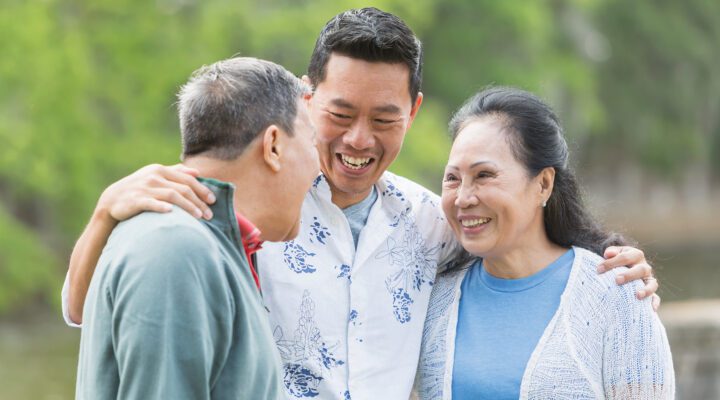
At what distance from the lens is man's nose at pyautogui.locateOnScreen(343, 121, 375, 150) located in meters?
2.95

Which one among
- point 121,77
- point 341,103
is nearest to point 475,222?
point 341,103

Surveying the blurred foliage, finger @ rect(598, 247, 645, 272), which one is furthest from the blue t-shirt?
the blurred foliage

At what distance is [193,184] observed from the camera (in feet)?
6.66

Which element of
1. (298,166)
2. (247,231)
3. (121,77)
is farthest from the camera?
(121,77)

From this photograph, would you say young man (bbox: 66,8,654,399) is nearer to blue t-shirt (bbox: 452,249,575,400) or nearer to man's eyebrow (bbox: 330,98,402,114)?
man's eyebrow (bbox: 330,98,402,114)

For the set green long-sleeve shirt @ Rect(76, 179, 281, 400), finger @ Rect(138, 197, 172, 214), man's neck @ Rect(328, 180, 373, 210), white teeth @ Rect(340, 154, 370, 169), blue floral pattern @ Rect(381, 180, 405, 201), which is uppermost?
white teeth @ Rect(340, 154, 370, 169)

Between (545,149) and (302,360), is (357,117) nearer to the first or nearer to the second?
(545,149)

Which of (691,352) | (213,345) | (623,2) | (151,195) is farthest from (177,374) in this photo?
(623,2)

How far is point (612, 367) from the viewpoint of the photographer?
280 centimetres

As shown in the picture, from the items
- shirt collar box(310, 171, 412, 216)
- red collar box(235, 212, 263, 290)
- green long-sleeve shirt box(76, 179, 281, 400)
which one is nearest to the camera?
green long-sleeve shirt box(76, 179, 281, 400)

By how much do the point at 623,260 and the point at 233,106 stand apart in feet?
4.28

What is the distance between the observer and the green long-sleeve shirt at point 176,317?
185 centimetres

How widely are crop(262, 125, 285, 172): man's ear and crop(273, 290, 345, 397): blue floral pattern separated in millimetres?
743

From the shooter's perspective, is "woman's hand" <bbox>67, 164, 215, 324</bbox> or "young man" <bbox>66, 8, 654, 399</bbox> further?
"young man" <bbox>66, 8, 654, 399</bbox>
